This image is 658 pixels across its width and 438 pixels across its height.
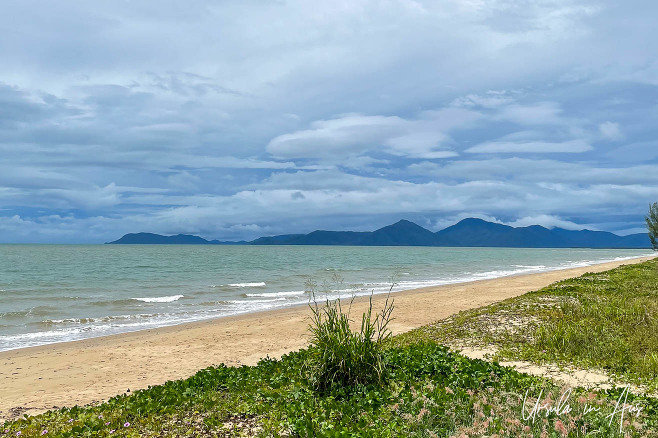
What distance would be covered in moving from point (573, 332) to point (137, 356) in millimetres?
12413

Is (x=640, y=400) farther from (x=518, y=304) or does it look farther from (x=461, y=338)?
(x=518, y=304)

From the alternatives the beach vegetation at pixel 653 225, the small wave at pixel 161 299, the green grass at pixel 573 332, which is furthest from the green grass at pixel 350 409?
the beach vegetation at pixel 653 225

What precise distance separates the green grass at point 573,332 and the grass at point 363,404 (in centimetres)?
17

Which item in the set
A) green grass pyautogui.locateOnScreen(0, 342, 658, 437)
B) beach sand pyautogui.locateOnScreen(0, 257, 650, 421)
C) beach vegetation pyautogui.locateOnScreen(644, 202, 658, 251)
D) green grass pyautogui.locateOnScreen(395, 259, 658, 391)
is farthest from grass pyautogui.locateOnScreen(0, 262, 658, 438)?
beach vegetation pyautogui.locateOnScreen(644, 202, 658, 251)

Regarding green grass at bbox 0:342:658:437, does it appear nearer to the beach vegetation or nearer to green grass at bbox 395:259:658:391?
green grass at bbox 395:259:658:391

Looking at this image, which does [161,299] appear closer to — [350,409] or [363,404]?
[363,404]

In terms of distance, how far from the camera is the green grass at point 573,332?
35.3 feet

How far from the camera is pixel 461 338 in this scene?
13656 millimetres

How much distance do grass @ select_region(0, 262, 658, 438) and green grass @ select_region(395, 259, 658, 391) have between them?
0.17m

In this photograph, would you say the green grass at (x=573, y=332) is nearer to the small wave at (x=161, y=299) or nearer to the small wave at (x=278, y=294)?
the small wave at (x=278, y=294)

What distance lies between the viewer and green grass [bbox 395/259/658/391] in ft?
35.3

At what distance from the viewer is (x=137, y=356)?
14.9 m

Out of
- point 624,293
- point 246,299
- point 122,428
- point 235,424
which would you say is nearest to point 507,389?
point 235,424

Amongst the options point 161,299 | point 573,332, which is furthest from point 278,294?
point 573,332
